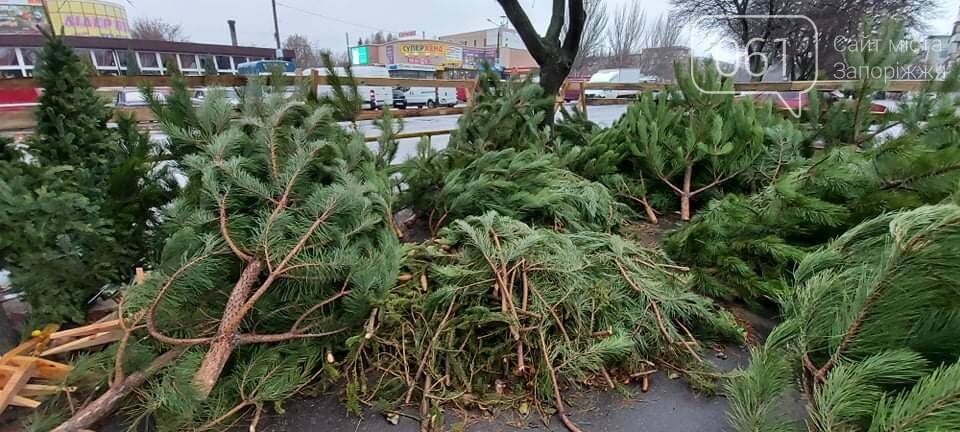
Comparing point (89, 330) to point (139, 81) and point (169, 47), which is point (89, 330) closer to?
point (139, 81)

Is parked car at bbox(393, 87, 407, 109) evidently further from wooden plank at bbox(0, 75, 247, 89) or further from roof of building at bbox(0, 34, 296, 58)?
wooden plank at bbox(0, 75, 247, 89)

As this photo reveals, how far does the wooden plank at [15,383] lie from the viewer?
1479 millimetres

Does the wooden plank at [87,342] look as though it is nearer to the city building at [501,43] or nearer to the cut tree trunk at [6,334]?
the cut tree trunk at [6,334]

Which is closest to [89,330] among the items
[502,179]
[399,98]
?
[502,179]

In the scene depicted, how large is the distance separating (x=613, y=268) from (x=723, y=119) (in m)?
2.65

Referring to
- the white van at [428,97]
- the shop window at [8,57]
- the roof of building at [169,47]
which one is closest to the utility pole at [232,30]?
the roof of building at [169,47]

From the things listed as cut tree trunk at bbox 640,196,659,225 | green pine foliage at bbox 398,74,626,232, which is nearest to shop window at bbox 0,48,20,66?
green pine foliage at bbox 398,74,626,232

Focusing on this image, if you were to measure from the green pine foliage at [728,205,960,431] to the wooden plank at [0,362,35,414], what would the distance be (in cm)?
229

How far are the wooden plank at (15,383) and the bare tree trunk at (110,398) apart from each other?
27 cm

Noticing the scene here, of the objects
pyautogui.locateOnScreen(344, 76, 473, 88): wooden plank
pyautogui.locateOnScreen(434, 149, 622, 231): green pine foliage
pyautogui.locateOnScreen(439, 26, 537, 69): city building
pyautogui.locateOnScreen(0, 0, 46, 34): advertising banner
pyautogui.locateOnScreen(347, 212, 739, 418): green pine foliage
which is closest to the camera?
pyautogui.locateOnScreen(347, 212, 739, 418): green pine foliage

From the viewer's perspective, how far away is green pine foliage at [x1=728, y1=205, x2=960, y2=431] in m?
0.91

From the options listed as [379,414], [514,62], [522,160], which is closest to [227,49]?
[522,160]

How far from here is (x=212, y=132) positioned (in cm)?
214

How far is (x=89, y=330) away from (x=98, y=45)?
41.8 feet
